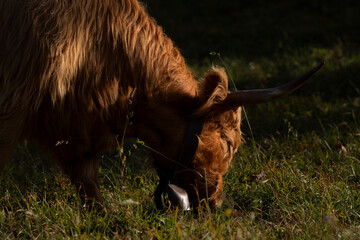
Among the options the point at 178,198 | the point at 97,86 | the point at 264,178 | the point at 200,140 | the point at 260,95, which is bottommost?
the point at 264,178

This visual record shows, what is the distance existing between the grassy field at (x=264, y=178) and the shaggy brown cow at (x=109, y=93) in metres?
0.30

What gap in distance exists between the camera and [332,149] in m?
4.69

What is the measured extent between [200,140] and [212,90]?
0.32 metres

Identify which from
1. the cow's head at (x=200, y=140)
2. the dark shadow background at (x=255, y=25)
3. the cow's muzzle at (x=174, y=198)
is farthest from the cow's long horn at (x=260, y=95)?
the dark shadow background at (x=255, y=25)

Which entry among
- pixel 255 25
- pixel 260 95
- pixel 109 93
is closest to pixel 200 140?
pixel 260 95

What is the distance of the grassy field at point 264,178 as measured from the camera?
3.23 metres

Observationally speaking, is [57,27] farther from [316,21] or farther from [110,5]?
[316,21]

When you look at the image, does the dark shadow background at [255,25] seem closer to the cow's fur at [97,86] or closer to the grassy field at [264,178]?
the grassy field at [264,178]

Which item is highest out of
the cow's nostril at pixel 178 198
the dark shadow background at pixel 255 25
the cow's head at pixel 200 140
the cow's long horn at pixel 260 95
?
the cow's long horn at pixel 260 95

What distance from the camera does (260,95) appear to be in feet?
11.1

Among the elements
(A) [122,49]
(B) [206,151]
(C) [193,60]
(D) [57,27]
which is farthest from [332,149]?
(C) [193,60]

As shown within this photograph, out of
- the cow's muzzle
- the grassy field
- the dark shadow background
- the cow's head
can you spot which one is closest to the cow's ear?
the cow's head

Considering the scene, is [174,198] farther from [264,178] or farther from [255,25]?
[255,25]

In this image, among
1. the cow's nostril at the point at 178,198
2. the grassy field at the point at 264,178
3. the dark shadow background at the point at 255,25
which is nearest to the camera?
the grassy field at the point at 264,178
